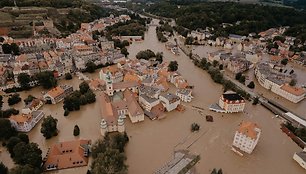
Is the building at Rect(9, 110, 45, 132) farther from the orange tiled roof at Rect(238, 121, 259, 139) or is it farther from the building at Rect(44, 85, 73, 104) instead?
the orange tiled roof at Rect(238, 121, 259, 139)

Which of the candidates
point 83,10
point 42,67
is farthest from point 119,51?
point 83,10

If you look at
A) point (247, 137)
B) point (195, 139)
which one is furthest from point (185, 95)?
point (247, 137)

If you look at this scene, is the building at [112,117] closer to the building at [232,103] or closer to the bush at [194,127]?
the bush at [194,127]

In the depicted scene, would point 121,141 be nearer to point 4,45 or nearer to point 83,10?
point 4,45

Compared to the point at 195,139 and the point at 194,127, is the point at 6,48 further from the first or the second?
the point at 195,139

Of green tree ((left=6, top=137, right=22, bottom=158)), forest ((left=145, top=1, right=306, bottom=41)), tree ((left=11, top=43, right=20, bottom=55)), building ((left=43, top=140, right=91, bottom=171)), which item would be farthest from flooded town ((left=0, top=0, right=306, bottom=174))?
forest ((left=145, top=1, right=306, bottom=41))

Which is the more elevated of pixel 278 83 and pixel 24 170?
pixel 24 170
